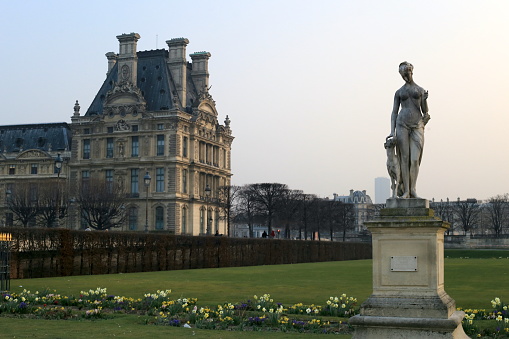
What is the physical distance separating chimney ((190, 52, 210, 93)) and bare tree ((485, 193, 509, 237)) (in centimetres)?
5306

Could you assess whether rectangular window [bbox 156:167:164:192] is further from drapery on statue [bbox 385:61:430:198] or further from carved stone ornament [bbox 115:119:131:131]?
drapery on statue [bbox 385:61:430:198]

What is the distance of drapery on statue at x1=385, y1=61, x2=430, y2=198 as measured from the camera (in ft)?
42.5

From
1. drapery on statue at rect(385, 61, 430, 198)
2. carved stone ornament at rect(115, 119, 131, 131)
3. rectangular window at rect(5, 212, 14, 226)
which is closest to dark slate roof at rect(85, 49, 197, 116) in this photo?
carved stone ornament at rect(115, 119, 131, 131)

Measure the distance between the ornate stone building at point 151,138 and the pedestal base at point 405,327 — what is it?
8013 cm

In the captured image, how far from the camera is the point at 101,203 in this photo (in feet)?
268

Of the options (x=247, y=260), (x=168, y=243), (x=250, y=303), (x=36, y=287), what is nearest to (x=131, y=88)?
(x=247, y=260)

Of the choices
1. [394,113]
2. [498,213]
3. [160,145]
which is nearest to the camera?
→ [394,113]

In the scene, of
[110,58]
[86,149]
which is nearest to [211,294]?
[86,149]

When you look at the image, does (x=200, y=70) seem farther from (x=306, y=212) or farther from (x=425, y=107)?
(x=425, y=107)

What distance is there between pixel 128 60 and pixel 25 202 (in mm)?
22931

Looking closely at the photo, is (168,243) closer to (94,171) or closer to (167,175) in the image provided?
(167,175)

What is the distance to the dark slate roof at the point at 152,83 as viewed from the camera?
9506 cm

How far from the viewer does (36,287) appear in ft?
83.1

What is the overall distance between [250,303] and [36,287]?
1004cm
